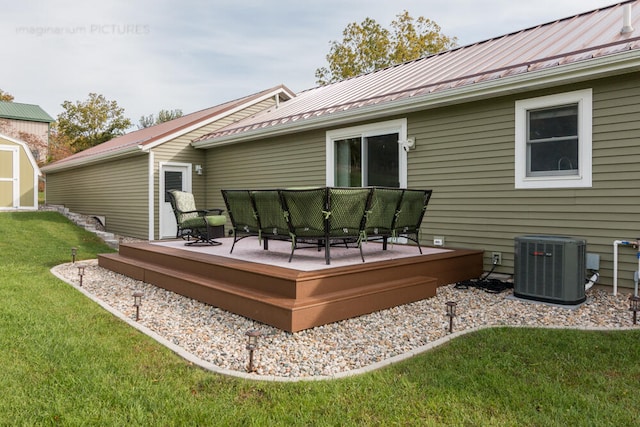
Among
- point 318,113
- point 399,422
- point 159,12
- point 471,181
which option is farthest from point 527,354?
point 159,12

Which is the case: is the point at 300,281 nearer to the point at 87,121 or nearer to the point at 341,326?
the point at 341,326

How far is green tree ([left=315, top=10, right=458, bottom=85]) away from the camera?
73.5 ft

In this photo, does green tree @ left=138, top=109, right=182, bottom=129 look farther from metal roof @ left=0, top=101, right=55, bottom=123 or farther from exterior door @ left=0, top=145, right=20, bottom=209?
exterior door @ left=0, top=145, right=20, bottom=209

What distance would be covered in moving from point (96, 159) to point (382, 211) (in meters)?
10.2

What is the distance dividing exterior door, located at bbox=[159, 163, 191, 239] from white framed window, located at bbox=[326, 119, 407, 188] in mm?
4423

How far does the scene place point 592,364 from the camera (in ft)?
9.12

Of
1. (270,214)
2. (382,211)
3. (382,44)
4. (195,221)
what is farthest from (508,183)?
(382,44)

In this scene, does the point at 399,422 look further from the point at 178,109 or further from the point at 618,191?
the point at 178,109

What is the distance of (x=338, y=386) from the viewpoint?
247 cm

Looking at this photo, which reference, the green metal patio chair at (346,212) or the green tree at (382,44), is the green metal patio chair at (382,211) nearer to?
the green metal patio chair at (346,212)

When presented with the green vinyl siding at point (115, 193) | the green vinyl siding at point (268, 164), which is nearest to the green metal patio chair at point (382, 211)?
the green vinyl siding at point (268, 164)

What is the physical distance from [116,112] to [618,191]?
100.0 feet

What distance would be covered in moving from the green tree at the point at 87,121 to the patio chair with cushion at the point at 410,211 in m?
28.4

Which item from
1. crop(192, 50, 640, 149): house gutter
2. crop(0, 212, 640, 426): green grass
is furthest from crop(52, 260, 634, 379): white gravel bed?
crop(192, 50, 640, 149): house gutter
